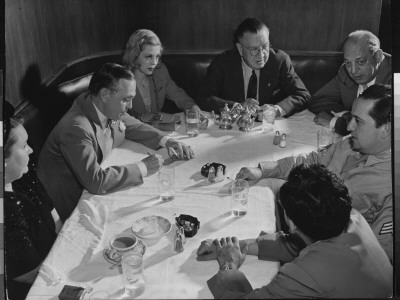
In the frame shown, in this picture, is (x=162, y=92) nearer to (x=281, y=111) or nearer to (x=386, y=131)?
(x=281, y=111)

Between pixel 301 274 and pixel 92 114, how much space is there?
1160mm

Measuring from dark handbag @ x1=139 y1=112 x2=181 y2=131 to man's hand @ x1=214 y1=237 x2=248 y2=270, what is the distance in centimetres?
98

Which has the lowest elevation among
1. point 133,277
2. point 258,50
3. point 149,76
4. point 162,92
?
point 133,277

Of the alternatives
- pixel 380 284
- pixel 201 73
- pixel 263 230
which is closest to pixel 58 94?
pixel 201 73

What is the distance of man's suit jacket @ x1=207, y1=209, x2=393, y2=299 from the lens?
3.94 feet

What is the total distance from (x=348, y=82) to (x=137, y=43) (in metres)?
1.15

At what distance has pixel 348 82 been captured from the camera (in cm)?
218

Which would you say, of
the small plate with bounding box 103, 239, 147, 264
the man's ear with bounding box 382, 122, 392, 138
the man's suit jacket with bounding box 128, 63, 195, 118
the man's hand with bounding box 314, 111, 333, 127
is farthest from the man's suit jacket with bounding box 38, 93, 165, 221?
the man's hand with bounding box 314, 111, 333, 127

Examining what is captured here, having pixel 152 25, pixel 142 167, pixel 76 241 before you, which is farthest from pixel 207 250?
A: pixel 152 25

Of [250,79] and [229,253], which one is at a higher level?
[250,79]

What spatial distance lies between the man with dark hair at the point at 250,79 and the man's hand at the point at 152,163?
742 mm

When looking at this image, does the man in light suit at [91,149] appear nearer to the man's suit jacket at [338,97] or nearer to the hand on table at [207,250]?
the hand on table at [207,250]

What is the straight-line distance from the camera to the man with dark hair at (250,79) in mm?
2512

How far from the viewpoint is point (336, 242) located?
125cm
